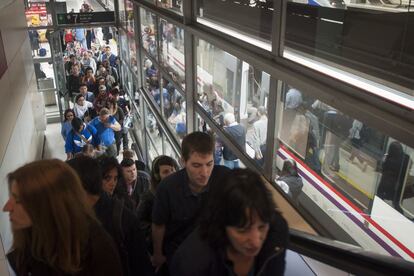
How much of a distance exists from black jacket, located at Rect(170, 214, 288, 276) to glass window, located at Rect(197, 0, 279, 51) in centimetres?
223

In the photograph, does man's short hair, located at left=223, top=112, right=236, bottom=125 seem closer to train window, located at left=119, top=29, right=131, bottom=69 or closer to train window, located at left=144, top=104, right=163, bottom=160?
train window, located at left=144, top=104, right=163, bottom=160

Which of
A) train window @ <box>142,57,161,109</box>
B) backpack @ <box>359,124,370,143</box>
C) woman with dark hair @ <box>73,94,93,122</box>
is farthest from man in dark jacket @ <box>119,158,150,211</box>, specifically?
woman with dark hair @ <box>73,94,93,122</box>

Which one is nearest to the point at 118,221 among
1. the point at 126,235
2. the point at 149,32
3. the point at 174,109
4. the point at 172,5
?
the point at 126,235

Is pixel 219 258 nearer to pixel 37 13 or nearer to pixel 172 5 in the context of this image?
pixel 172 5

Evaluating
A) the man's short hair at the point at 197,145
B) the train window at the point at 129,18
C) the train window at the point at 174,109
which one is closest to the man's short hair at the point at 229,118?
the train window at the point at 174,109

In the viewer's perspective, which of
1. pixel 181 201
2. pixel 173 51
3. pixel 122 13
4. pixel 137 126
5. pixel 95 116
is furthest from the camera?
pixel 137 126

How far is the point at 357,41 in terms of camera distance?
2547 millimetres

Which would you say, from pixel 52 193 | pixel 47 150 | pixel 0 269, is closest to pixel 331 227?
A: pixel 52 193

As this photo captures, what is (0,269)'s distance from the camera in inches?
173

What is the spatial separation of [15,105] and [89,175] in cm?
539

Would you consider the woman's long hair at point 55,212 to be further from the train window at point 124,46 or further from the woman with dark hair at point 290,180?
the train window at point 124,46

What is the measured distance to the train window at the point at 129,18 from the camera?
9907 mm

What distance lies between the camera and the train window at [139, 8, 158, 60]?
322 inches

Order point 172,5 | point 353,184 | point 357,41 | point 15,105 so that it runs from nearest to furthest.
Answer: point 357,41 < point 353,184 < point 172,5 < point 15,105
